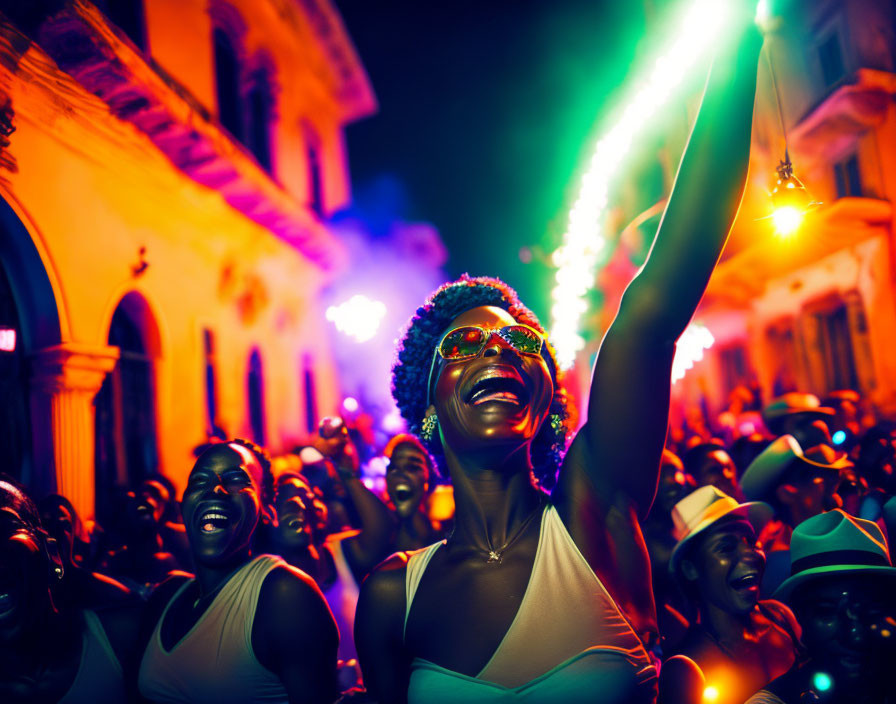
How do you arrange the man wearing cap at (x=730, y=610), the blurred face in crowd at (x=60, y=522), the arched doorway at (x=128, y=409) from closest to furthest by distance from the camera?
1. the man wearing cap at (x=730, y=610)
2. the blurred face in crowd at (x=60, y=522)
3. the arched doorway at (x=128, y=409)

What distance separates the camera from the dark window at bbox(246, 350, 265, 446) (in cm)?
1072

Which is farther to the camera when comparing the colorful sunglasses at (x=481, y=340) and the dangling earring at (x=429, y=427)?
the dangling earring at (x=429, y=427)

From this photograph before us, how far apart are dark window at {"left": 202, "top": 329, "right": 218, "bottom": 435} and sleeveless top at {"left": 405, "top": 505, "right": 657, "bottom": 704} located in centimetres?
804

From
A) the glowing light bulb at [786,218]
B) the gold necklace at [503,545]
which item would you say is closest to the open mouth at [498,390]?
the gold necklace at [503,545]

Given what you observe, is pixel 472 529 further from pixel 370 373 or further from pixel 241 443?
pixel 370 373

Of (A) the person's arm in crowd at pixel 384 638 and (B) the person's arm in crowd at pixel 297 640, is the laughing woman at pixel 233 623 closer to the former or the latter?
(B) the person's arm in crowd at pixel 297 640

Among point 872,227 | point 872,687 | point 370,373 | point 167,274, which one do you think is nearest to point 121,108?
point 167,274

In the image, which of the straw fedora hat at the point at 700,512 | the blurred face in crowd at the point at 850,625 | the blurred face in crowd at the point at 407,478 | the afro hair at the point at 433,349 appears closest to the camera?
the blurred face in crowd at the point at 850,625

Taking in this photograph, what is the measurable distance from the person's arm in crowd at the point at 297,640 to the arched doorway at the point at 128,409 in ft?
15.5

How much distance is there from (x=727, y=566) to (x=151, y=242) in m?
7.30

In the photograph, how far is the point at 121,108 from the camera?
6.93 metres

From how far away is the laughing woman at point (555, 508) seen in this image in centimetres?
146

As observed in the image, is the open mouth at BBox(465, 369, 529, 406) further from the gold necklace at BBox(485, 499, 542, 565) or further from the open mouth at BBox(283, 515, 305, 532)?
the open mouth at BBox(283, 515, 305, 532)

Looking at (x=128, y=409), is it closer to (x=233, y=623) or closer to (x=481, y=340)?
(x=233, y=623)
